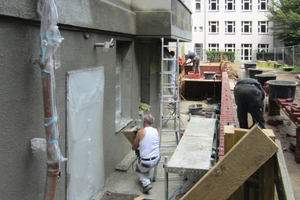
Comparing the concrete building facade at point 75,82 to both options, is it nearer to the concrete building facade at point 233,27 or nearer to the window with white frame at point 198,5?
the concrete building facade at point 233,27

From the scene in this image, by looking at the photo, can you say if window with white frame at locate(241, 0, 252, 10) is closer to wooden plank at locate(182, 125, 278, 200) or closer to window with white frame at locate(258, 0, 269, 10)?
window with white frame at locate(258, 0, 269, 10)

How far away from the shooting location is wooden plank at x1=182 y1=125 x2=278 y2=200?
277cm

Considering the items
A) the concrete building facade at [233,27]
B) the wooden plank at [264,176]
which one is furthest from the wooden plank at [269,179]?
the concrete building facade at [233,27]

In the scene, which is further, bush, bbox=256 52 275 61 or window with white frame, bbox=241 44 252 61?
window with white frame, bbox=241 44 252 61

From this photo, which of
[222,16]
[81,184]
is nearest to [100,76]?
[81,184]

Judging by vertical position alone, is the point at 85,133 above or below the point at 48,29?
below

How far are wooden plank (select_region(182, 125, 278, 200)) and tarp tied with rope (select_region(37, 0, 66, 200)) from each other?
69.7 inches

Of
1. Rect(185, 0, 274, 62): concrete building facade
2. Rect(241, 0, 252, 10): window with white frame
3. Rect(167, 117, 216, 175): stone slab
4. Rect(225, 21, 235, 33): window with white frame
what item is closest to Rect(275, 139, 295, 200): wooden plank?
Rect(167, 117, 216, 175): stone slab

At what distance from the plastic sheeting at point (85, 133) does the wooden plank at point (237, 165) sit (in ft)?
8.43

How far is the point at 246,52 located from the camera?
1818 inches

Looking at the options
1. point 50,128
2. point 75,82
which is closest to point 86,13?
point 75,82

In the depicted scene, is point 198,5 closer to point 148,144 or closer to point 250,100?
point 250,100

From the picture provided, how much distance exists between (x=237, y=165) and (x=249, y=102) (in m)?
6.17

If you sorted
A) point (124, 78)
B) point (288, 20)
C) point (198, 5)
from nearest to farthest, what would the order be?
point (124, 78) < point (288, 20) < point (198, 5)
